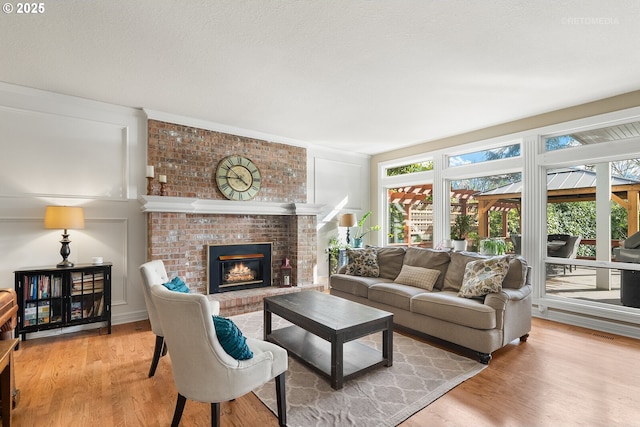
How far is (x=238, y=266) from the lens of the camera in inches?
197

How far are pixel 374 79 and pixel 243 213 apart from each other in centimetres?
272

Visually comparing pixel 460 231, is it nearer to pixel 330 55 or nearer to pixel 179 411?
pixel 330 55

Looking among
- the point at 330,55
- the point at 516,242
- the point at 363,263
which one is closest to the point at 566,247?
the point at 516,242

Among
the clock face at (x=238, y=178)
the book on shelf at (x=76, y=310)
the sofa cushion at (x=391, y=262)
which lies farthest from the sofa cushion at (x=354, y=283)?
the book on shelf at (x=76, y=310)

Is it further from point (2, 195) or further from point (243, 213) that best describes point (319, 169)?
point (2, 195)

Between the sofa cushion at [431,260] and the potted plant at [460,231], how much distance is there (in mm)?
1270

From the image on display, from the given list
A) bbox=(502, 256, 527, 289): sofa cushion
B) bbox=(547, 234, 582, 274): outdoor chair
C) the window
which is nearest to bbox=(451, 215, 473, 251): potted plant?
the window

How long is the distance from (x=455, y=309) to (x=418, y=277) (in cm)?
88

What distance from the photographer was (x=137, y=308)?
419 centimetres

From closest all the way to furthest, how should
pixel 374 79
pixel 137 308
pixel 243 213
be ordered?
pixel 374 79 → pixel 137 308 → pixel 243 213

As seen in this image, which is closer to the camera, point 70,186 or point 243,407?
point 243,407

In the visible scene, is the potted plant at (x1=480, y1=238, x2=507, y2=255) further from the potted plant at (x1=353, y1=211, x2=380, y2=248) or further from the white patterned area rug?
the white patterned area rug

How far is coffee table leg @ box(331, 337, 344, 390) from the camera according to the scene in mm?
2445

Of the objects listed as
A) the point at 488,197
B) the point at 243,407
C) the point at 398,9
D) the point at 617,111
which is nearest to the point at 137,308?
the point at 243,407
